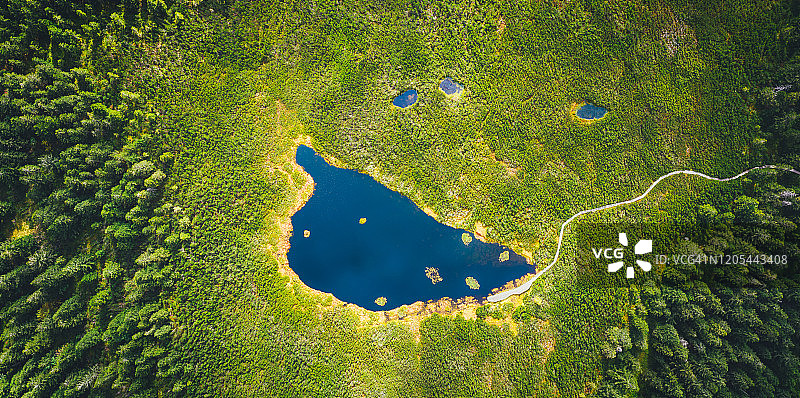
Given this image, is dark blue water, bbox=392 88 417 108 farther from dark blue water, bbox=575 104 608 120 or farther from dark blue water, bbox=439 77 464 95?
dark blue water, bbox=575 104 608 120

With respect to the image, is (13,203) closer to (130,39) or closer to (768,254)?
(130,39)

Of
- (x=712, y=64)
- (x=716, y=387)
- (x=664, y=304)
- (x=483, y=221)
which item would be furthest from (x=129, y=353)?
(x=712, y=64)

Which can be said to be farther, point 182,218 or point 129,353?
point 182,218

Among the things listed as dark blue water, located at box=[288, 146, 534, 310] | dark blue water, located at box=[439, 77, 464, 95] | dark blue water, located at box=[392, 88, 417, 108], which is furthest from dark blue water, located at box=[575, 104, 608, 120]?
dark blue water, located at box=[392, 88, 417, 108]

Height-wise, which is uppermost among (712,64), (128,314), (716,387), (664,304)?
(712,64)

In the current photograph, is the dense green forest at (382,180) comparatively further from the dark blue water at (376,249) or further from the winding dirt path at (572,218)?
the dark blue water at (376,249)

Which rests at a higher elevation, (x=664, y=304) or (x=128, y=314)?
(x=664, y=304)

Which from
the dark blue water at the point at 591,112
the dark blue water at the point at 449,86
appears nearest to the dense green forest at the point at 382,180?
the dark blue water at the point at 449,86
